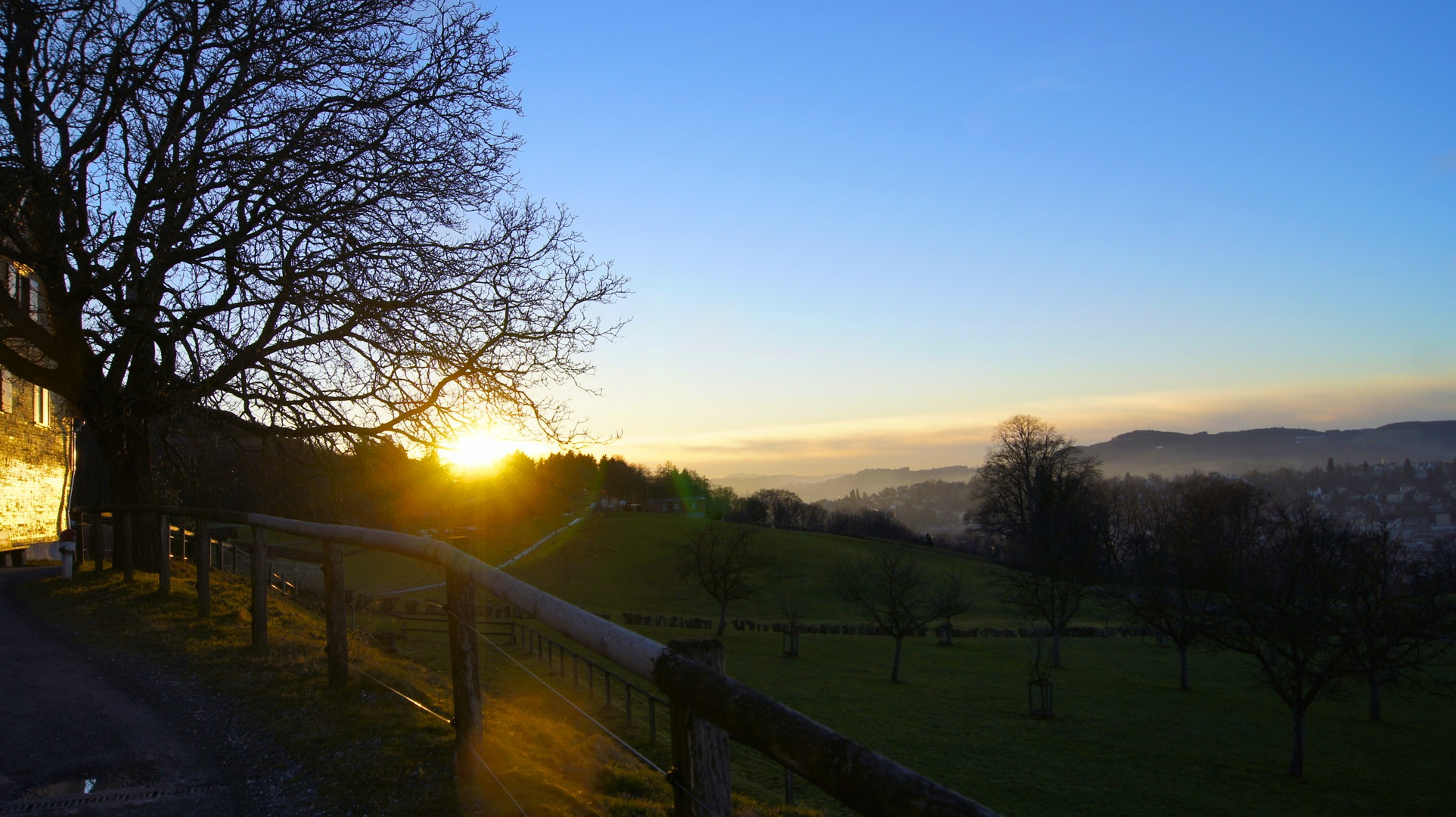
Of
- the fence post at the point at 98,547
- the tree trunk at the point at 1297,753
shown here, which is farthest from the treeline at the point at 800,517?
the fence post at the point at 98,547

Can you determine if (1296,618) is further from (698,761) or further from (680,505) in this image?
(680,505)

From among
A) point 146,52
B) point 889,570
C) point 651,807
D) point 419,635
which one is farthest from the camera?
point 889,570

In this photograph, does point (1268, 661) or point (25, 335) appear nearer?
point (25, 335)

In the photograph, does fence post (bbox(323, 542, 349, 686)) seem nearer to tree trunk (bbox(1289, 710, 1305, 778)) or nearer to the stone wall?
the stone wall

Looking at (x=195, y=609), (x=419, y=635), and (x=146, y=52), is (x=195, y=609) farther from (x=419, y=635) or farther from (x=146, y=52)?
(x=419, y=635)

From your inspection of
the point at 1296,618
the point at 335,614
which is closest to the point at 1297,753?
the point at 1296,618

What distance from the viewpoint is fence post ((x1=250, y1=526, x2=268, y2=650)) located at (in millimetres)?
7047

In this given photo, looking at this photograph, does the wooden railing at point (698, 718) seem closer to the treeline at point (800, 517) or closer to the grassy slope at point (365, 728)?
the grassy slope at point (365, 728)

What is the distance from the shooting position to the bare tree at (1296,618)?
24531mm

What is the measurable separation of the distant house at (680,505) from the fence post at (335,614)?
327ft

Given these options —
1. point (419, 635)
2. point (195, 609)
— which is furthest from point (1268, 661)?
point (195, 609)

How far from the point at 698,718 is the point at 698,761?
12 centimetres

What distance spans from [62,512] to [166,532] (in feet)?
72.8

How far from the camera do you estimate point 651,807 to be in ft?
14.4
